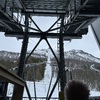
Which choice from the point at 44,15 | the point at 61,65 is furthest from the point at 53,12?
the point at 61,65

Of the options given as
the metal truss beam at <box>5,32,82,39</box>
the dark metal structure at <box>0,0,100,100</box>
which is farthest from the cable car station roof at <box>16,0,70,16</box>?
the metal truss beam at <box>5,32,82,39</box>

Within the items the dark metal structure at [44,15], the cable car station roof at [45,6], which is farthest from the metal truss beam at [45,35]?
the cable car station roof at [45,6]

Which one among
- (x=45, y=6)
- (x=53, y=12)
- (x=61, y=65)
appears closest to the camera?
(x=61, y=65)

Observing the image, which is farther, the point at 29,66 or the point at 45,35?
the point at 29,66

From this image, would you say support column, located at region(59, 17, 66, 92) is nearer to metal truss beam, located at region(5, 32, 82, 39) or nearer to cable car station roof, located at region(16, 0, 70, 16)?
metal truss beam, located at region(5, 32, 82, 39)

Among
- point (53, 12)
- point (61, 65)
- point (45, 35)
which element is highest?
point (53, 12)

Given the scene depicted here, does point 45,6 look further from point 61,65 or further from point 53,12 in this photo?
point 61,65

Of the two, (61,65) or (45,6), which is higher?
(45,6)

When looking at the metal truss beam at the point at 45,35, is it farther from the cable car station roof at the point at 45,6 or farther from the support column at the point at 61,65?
the cable car station roof at the point at 45,6

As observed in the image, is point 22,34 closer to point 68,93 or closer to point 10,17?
point 10,17

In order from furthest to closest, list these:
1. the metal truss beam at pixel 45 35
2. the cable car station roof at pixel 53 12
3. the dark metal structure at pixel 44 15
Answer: the metal truss beam at pixel 45 35
the dark metal structure at pixel 44 15
the cable car station roof at pixel 53 12

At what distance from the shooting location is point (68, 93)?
1.55 metres

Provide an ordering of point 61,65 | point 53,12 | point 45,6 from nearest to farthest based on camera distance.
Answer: point 61,65
point 45,6
point 53,12

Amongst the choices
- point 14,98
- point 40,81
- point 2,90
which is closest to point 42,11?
point 2,90
